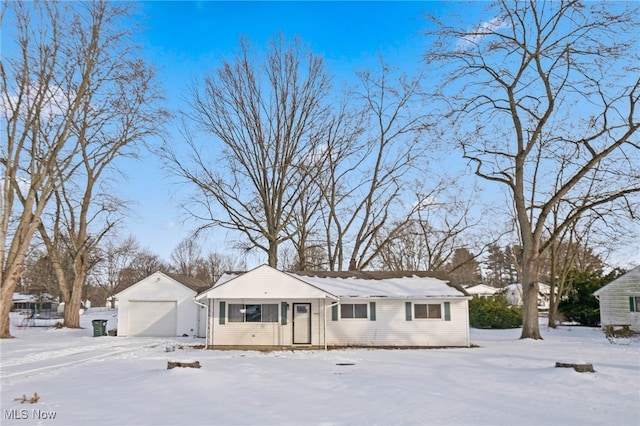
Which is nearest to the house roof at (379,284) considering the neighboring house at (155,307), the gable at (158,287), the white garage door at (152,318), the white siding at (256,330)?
the white siding at (256,330)

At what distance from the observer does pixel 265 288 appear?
1928 centimetres

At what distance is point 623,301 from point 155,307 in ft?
84.6

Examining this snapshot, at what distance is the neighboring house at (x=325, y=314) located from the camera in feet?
63.4

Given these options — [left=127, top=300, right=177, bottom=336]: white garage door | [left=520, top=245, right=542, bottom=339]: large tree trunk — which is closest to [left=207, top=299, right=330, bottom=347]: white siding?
[left=127, top=300, right=177, bottom=336]: white garage door

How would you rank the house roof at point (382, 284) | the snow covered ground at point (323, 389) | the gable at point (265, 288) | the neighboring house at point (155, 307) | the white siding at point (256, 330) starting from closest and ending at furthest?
1. the snow covered ground at point (323, 389)
2. the gable at point (265, 288)
3. the white siding at point (256, 330)
4. the house roof at point (382, 284)
5. the neighboring house at point (155, 307)

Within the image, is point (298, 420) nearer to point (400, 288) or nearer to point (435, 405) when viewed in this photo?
point (435, 405)

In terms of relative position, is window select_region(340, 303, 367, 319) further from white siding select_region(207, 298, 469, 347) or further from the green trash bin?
the green trash bin

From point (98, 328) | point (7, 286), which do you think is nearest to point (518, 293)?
point (98, 328)

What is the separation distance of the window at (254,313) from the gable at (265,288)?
0.84 m

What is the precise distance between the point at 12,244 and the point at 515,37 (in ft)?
80.9

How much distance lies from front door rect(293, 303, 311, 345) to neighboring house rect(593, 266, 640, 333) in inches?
715

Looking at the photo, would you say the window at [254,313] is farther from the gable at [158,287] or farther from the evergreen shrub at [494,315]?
the evergreen shrub at [494,315]

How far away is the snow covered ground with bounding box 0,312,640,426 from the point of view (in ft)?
27.0

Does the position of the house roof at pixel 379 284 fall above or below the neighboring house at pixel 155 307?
above
